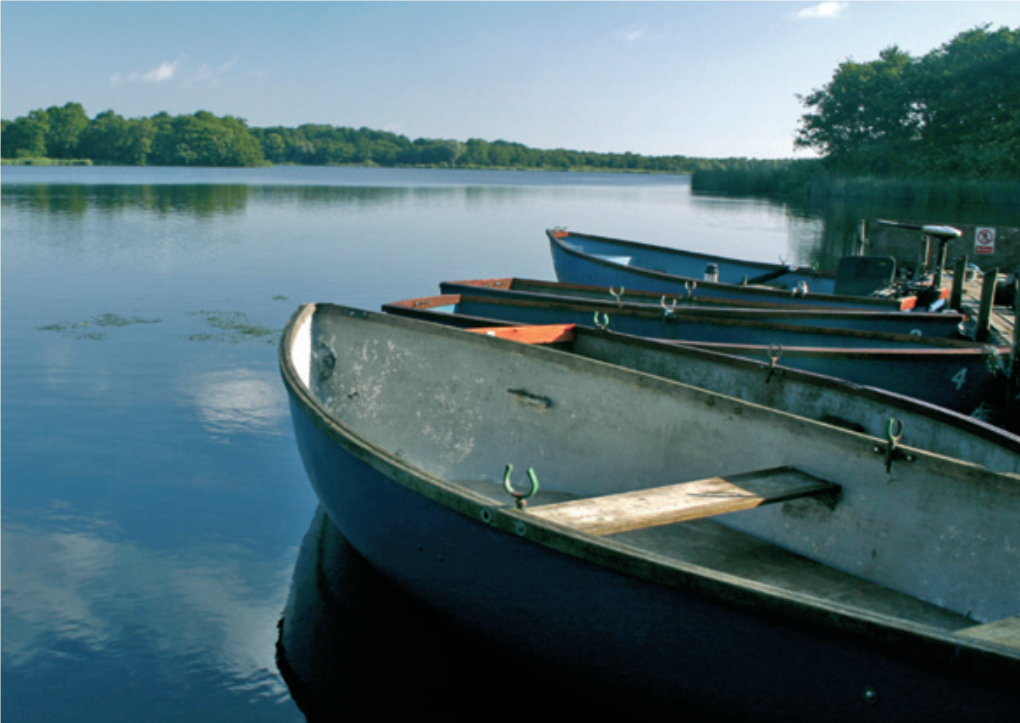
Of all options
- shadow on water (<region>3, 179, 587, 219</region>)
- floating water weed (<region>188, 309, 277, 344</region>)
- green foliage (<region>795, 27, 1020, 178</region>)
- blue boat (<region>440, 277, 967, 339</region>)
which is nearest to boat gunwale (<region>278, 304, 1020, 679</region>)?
blue boat (<region>440, 277, 967, 339</region>)

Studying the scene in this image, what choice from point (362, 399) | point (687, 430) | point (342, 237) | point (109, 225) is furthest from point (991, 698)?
point (109, 225)

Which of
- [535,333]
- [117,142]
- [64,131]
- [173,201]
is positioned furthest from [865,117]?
[64,131]

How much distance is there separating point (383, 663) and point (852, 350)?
5.05 metres

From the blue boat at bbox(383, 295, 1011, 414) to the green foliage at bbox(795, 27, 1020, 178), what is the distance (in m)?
53.7

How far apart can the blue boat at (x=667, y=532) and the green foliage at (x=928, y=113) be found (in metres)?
57.7

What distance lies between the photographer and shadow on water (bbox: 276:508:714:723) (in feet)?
15.1

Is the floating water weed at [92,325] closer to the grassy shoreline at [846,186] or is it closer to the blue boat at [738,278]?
the blue boat at [738,278]

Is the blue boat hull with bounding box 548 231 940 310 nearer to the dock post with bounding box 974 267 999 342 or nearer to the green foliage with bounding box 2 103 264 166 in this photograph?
the dock post with bounding box 974 267 999 342

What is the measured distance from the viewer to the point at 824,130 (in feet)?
256

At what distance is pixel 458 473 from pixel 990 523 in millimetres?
3709

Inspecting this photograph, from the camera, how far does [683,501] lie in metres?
4.28

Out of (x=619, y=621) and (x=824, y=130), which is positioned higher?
(x=824, y=130)

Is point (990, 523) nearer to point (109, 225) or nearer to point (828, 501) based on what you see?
point (828, 501)

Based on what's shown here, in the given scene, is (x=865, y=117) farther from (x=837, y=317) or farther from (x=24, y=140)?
(x=24, y=140)
